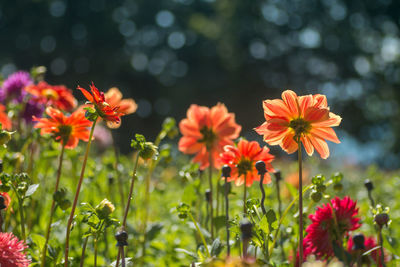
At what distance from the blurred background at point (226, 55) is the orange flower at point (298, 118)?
1485 centimetres

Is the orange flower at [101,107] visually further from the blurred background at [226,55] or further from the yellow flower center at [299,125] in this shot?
the blurred background at [226,55]

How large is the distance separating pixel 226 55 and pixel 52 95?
16290 millimetres

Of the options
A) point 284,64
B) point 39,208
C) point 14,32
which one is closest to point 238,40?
point 284,64

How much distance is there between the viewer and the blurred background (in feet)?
53.9

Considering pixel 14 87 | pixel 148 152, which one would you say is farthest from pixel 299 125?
pixel 14 87

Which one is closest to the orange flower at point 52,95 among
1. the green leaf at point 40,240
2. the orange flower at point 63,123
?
the orange flower at point 63,123

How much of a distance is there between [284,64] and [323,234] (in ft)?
58.6

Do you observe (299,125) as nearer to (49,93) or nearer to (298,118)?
(298,118)

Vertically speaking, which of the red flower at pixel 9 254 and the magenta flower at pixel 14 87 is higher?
the magenta flower at pixel 14 87

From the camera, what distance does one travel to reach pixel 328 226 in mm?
882

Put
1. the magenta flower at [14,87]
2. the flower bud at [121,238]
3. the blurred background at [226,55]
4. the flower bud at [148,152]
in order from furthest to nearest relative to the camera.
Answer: the blurred background at [226,55]
the magenta flower at [14,87]
the flower bud at [148,152]
the flower bud at [121,238]

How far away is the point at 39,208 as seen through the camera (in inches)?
55.7

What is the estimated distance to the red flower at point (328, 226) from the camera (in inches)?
34.6

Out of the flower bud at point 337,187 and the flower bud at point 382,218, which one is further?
the flower bud at point 337,187
